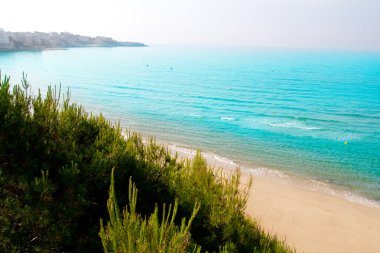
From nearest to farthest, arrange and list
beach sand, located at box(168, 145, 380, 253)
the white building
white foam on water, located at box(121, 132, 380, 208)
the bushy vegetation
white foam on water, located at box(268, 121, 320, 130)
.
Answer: the bushy vegetation < beach sand, located at box(168, 145, 380, 253) < white foam on water, located at box(121, 132, 380, 208) < white foam on water, located at box(268, 121, 320, 130) < the white building

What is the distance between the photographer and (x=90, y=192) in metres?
6.20

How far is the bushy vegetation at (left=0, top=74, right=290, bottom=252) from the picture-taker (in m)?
4.23

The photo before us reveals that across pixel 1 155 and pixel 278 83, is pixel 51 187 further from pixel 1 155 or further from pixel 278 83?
pixel 278 83

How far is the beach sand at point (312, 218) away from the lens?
46.8 ft

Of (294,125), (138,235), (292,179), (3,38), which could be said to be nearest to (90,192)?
(138,235)

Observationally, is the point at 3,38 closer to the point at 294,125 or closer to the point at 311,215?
the point at 294,125

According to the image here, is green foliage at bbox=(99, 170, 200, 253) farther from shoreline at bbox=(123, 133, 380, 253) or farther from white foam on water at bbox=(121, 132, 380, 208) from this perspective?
white foam on water at bbox=(121, 132, 380, 208)

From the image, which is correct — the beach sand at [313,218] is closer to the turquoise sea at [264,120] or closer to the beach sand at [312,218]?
the beach sand at [312,218]

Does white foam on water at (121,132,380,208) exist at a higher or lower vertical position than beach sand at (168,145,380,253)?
higher

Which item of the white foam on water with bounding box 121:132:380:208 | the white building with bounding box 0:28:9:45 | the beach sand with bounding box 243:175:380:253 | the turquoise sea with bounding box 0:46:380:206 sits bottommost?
the beach sand with bounding box 243:175:380:253

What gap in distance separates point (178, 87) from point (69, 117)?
52951 mm

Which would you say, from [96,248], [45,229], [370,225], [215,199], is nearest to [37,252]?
[45,229]

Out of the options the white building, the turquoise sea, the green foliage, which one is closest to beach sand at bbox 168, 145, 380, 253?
the turquoise sea

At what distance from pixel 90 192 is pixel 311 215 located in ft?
46.6
